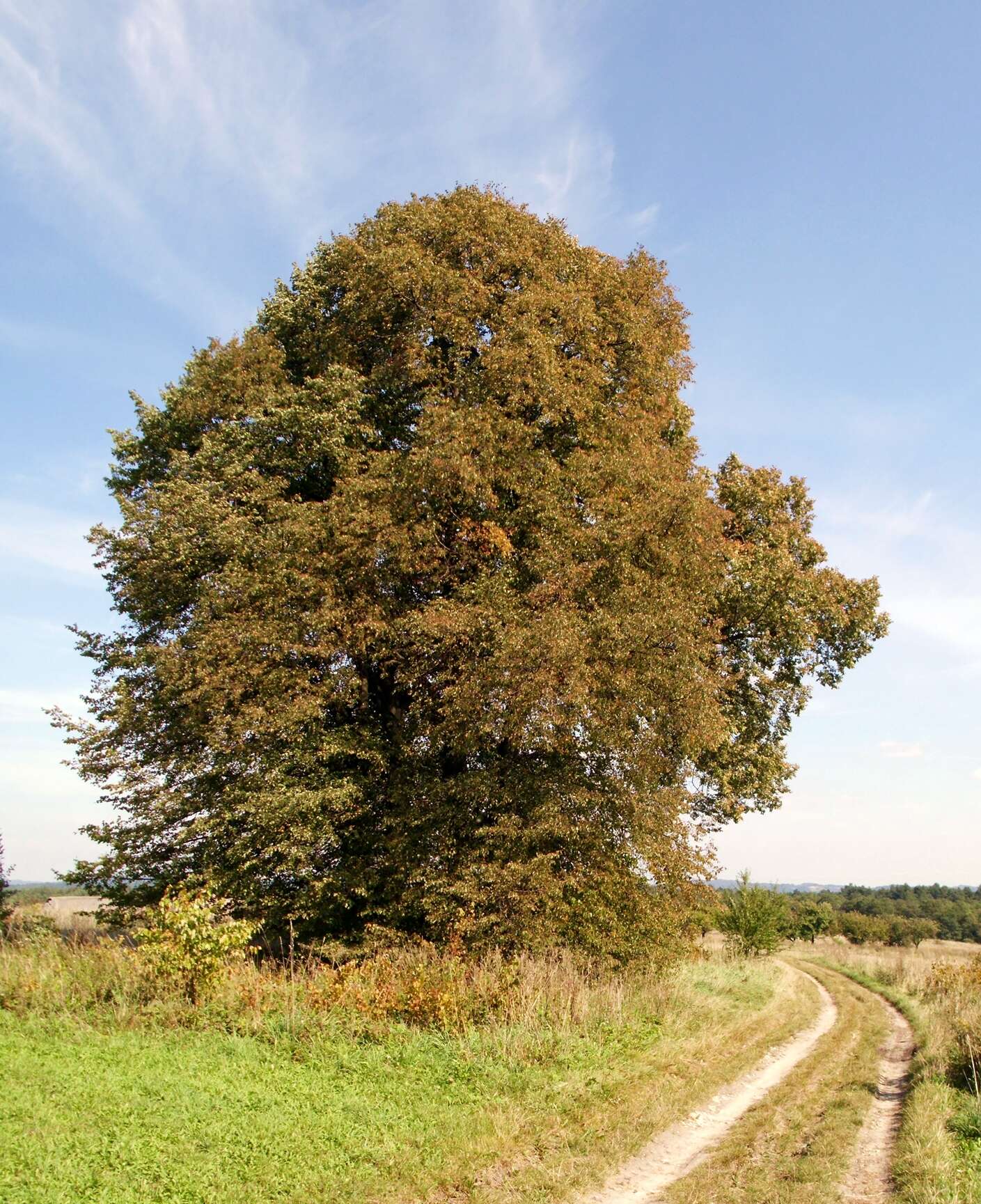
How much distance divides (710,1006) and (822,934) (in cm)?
6021

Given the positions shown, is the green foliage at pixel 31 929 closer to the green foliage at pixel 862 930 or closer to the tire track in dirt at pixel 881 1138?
the tire track in dirt at pixel 881 1138

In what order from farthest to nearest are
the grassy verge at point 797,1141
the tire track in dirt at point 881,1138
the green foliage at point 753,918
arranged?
the green foliage at point 753,918, the tire track in dirt at point 881,1138, the grassy verge at point 797,1141

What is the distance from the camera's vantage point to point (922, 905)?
108m

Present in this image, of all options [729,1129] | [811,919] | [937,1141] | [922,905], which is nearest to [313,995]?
[729,1129]

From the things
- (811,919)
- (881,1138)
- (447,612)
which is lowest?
(811,919)

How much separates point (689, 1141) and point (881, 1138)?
1930 mm

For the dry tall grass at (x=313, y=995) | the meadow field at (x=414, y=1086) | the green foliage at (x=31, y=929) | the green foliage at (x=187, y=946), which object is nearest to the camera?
the meadow field at (x=414, y=1086)

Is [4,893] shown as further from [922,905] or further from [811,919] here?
[922,905]

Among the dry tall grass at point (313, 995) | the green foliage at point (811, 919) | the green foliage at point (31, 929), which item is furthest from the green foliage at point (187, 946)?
the green foliage at point (811, 919)

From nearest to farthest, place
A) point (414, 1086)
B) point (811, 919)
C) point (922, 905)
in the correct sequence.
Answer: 1. point (414, 1086)
2. point (811, 919)
3. point (922, 905)

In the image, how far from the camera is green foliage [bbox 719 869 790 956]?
92.2 feet

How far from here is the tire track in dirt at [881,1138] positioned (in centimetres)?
655

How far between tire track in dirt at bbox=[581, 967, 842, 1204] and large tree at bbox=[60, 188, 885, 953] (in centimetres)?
409

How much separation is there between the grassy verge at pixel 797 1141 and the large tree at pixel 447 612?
174 inches
